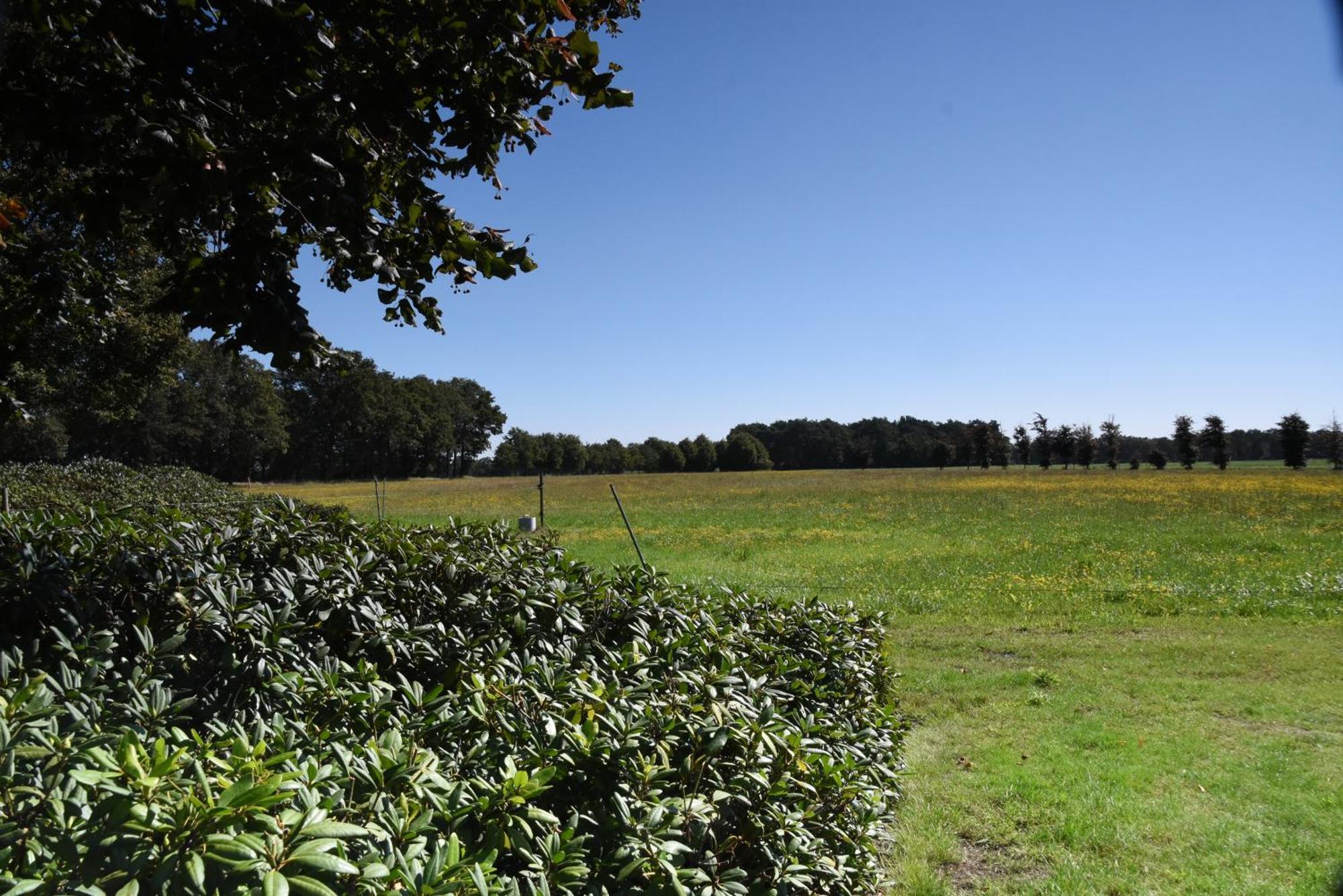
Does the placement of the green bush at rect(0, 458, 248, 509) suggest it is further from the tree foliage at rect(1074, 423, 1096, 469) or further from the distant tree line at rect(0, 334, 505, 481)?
the tree foliage at rect(1074, 423, 1096, 469)

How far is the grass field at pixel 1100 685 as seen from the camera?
3689 millimetres

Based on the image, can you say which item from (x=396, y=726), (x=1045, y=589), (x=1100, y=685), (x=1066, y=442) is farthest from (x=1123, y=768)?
(x=1066, y=442)

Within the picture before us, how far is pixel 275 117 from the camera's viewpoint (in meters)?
3.95

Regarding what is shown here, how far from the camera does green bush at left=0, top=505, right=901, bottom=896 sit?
1365 millimetres

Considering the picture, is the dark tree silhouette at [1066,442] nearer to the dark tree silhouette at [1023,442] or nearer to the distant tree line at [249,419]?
the dark tree silhouette at [1023,442]

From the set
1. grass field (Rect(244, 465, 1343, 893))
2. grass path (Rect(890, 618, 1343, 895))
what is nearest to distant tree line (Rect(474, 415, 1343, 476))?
grass field (Rect(244, 465, 1343, 893))

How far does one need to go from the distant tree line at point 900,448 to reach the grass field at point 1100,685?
2031 inches

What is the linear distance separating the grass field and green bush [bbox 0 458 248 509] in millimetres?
8039

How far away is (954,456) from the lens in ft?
323

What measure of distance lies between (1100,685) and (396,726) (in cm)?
706

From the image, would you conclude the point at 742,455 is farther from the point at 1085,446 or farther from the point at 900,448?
the point at 1085,446

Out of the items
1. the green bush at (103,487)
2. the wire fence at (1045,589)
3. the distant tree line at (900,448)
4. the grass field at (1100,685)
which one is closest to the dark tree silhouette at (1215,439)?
the distant tree line at (900,448)

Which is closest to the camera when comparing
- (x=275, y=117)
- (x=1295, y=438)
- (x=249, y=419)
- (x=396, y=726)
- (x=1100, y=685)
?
(x=396, y=726)

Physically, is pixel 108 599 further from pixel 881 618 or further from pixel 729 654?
pixel 881 618
